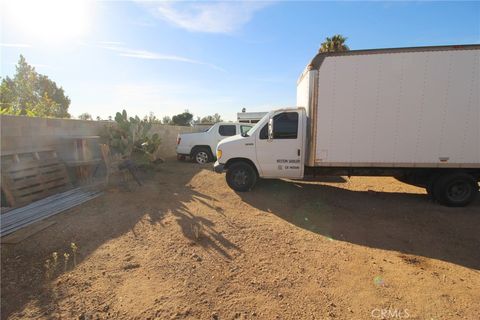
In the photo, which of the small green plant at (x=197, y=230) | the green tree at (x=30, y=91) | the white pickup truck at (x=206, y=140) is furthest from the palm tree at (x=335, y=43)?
the green tree at (x=30, y=91)

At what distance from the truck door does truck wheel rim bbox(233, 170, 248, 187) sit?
0.52 metres

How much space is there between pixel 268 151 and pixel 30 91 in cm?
4652

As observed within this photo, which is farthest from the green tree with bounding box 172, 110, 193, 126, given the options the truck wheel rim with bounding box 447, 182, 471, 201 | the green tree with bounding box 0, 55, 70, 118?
the truck wheel rim with bounding box 447, 182, 471, 201

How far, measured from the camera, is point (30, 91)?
118 ft

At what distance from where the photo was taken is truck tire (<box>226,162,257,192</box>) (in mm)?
6359

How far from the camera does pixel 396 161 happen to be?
521 cm

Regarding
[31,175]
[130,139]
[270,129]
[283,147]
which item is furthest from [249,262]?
[130,139]

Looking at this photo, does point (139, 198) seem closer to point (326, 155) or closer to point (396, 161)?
point (326, 155)

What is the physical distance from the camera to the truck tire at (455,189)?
5238mm

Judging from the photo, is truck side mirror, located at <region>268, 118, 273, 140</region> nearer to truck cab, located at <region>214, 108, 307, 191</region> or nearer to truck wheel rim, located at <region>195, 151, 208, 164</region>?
truck cab, located at <region>214, 108, 307, 191</region>

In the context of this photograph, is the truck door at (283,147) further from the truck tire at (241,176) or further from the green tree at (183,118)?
the green tree at (183,118)

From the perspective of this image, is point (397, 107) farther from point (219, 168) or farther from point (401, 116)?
point (219, 168)

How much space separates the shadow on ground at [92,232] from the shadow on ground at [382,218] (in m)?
1.76

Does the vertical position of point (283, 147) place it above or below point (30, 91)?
below
